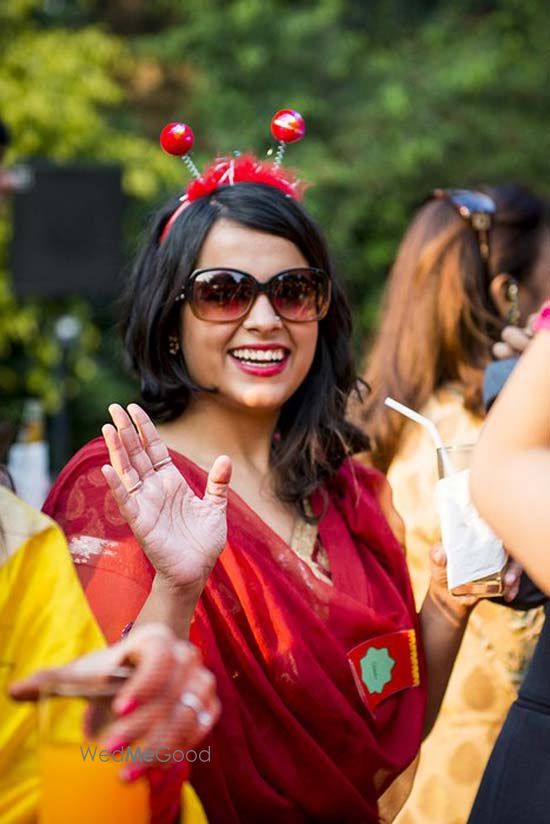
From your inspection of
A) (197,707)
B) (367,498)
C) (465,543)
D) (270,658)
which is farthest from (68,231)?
(197,707)

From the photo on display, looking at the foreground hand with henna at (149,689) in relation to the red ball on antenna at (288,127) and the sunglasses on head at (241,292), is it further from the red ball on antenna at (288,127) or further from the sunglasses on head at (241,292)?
the red ball on antenna at (288,127)

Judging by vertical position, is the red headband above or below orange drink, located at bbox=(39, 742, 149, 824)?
above

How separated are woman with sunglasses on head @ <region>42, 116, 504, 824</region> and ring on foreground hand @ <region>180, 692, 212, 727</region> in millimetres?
467

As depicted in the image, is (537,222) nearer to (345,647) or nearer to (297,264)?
(297,264)

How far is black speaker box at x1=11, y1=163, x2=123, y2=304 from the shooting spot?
8.52m

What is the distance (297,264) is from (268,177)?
0.69ft

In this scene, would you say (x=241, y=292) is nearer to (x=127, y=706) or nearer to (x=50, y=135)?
(x=127, y=706)

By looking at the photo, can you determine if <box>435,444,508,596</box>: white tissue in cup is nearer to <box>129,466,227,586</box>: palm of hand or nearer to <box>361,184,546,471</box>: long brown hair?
<box>129,466,227,586</box>: palm of hand

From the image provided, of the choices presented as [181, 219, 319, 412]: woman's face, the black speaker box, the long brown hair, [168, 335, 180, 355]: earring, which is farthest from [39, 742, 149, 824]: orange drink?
the black speaker box

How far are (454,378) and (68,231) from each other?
5.74 metres

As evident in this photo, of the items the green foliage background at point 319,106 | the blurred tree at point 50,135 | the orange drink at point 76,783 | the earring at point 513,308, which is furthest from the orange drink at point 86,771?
the green foliage background at point 319,106

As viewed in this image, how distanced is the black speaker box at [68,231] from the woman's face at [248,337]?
20.7ft

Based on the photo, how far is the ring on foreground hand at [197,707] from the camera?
124 centimetres

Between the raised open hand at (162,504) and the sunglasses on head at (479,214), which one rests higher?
the sunglasses on head at (479,214)
